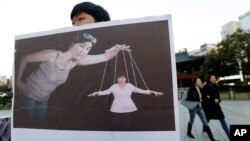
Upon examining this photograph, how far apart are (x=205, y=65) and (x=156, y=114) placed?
3072 cm

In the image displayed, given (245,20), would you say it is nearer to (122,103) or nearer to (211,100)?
(211,100)

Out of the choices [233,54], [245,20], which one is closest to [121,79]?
[233,54]

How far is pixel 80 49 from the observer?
172 centimetres

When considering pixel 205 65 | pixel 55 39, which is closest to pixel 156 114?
pixel 55 39

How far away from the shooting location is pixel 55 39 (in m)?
1.79

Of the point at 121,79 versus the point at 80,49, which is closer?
the point at 121,79

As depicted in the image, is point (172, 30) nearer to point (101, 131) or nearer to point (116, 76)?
point (116, 76)

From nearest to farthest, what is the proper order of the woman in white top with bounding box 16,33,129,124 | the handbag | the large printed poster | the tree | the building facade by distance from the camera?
the large printed poster, the woman in white top with bounding box 16,33,129,124, the handbag, the tree, the building facade

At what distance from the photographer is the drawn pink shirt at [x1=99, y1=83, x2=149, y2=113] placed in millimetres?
1555

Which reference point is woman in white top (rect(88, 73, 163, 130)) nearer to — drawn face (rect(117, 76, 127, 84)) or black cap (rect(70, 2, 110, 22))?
drawn face (rect(117, 76, 127, 84))

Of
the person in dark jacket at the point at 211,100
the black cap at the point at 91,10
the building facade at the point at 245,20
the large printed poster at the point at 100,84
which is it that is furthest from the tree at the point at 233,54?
the building facade at the point at 245,20

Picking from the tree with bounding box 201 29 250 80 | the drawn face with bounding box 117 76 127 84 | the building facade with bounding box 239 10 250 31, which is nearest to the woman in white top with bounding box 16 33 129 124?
the drawn face with bounding box 117 76 127 84

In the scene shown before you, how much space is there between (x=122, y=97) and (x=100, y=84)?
0.45 feet

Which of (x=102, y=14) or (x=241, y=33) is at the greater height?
(x=241, y=33)
